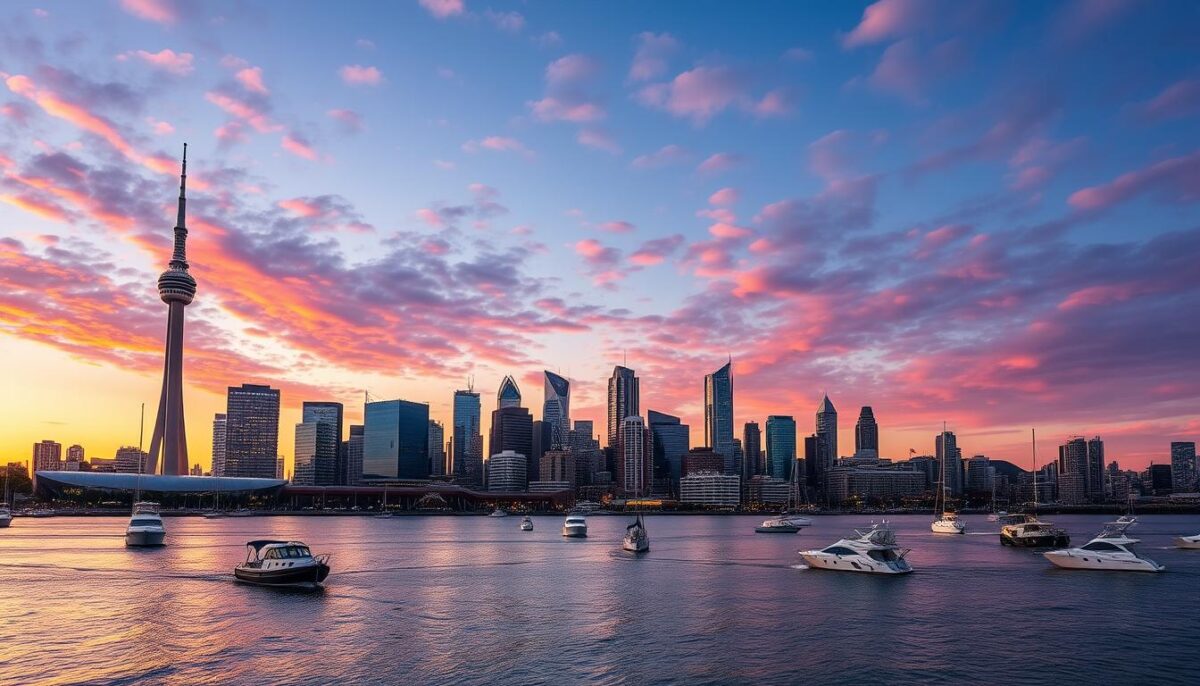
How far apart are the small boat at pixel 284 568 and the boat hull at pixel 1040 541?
3973 inches

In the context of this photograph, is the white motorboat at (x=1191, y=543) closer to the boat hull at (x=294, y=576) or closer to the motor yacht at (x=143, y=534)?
the boat hull at (x=294, y=576)

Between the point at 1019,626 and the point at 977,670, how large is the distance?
51.4 feet

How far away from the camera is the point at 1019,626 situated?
59.4 metres

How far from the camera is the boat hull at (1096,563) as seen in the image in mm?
88875

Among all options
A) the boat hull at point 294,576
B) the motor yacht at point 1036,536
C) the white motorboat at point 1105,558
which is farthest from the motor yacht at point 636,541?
the boat hull at point 294,576

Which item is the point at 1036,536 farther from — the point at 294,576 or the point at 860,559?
the point at 294,576

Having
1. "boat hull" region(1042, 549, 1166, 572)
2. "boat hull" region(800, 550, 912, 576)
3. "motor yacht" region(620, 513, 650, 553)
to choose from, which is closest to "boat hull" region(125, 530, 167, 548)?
"motor yacht" region(620, 513, 650, 553)

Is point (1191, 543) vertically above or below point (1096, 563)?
below

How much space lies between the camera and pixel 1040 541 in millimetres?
125250

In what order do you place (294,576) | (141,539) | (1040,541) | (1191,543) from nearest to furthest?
1. (294,576)
2. (1040,541)
3. (141,539)
4. (1191,543)

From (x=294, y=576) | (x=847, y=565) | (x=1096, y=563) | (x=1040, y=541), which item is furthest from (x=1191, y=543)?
(x=294, y=576)

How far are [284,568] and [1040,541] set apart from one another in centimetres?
10505

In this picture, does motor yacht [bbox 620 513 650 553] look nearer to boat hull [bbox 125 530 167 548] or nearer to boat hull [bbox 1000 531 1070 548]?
boat hull [bbox 1000 531 1070 548]

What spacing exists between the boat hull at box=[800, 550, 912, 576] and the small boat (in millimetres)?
52902
